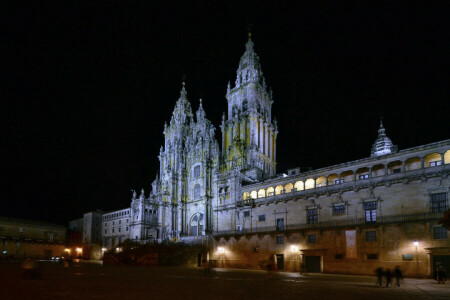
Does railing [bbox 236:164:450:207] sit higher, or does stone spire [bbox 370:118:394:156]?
stone spire [bbox 370:118:394:156]

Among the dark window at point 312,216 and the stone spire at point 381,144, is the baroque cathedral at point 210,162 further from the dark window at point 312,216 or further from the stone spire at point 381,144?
the stone spire at point 381,144

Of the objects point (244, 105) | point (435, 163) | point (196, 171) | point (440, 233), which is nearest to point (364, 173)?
point (435, 163)

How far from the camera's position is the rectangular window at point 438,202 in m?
36.5

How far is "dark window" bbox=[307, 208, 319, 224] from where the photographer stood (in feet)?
154

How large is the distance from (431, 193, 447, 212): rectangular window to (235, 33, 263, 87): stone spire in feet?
→ 142

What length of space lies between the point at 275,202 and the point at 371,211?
46.0ft

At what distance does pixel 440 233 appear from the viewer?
3534 centimetres

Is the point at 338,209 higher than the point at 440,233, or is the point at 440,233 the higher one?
the point at 338,209

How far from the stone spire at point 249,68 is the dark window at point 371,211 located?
38.3 meters

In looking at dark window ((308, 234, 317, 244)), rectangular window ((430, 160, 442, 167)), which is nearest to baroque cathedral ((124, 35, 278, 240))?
dark window ((308, 234, 317, 244))

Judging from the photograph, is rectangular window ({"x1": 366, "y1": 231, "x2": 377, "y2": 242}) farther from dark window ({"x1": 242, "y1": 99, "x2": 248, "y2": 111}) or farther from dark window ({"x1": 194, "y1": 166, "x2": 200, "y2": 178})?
dark window ({"x1": 194, "y1": 166, "x2": 200, "y2": 178})

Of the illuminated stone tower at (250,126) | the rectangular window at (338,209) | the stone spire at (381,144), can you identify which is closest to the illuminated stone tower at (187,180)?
the illuminated stone tower at (250,126)

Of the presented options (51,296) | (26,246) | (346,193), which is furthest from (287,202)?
(26,246)

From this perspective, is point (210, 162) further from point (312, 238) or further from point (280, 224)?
point (312, 238)
